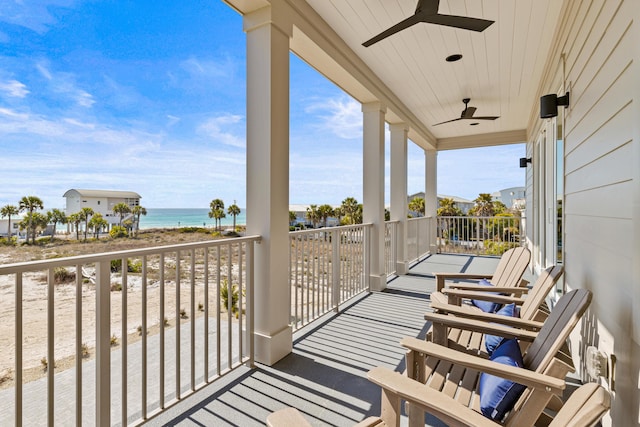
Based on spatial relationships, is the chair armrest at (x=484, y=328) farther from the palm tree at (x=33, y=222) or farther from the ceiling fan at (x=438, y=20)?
the palm tree at (x=33, y=222)

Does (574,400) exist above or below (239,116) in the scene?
below

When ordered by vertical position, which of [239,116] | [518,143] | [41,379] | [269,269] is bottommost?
[41,379]

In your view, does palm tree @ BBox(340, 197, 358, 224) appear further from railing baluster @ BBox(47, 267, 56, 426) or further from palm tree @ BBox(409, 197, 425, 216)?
railing baluster @ BBox(47, 267, 56, 426)

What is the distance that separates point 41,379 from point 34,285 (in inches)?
35.6

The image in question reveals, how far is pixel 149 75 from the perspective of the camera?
1914 centimetres

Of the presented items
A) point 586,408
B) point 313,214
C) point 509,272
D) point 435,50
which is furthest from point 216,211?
point 586,408

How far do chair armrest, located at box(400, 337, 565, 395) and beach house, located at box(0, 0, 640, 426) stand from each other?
0.44 metres

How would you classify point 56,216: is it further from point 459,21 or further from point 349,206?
point 349,206

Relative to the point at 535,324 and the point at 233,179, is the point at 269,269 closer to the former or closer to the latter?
the point at 535,324

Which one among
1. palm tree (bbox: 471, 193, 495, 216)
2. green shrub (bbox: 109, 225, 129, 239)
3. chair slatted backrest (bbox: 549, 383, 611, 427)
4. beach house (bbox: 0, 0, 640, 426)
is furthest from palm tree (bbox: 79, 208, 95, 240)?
palm tree (bbox: 471, 193, 495, 216)

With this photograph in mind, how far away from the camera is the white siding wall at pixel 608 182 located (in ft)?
4.23

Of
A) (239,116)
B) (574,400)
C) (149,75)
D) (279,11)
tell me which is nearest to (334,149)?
(239,116)

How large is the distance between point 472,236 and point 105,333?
321 inches

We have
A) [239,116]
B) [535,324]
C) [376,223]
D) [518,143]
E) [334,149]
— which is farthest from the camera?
[334,149]
